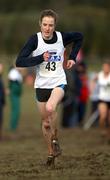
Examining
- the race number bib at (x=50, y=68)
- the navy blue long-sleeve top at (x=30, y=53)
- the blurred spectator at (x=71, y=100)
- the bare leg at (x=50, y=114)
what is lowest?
the blurred spectator at (x=71, y=100)

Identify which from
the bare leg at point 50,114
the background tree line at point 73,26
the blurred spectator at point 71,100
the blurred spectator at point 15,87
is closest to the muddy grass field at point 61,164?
the bare leg at point 50,114

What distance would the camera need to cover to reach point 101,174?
973 centimetres

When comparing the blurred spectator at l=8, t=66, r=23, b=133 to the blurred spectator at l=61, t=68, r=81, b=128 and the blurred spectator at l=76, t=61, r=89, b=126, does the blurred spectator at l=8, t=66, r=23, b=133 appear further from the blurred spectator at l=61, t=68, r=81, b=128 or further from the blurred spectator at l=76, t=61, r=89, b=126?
the blurred spectator at l=76, t=61, r=89, b=126

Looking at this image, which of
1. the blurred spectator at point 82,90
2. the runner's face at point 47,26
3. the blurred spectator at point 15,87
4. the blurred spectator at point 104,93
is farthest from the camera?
the blurred spectator at point 82,90

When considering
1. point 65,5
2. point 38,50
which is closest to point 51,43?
point 38,50

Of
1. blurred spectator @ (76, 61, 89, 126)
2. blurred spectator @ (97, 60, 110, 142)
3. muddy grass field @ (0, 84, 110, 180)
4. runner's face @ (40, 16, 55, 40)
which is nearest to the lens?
muddy grass field @ (0, 84, 110, 180)

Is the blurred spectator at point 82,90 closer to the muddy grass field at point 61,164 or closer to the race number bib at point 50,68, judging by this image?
the muddy grass field at point 61,164

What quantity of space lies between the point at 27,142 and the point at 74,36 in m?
8.73

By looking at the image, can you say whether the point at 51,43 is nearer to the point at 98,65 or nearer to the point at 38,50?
the point at 38,50

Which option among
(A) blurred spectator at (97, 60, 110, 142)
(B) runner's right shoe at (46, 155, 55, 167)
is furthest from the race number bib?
(A) blurred spectator at (97, 60, 110, 142)

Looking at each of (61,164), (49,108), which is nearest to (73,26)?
(61,164)

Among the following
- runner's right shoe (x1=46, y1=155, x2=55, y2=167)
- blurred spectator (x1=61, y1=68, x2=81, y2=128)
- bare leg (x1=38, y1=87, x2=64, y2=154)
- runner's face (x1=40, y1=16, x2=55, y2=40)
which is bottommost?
blurred spectator (x1=61, y1=68, x2=81, y2=128)

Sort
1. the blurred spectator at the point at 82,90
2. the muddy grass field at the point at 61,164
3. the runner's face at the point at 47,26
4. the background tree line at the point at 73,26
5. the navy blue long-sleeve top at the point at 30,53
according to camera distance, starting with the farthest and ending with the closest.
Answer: the background tree line at the point at 73,26 → the blurred spectator at the point at 82,90 → the runner's face at the point at 47,26 → the navy blue long-sleeve top at the point at 30,53 → the muddy grass field at the point at 61,164

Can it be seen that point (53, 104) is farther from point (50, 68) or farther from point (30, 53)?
point (30, 53)
